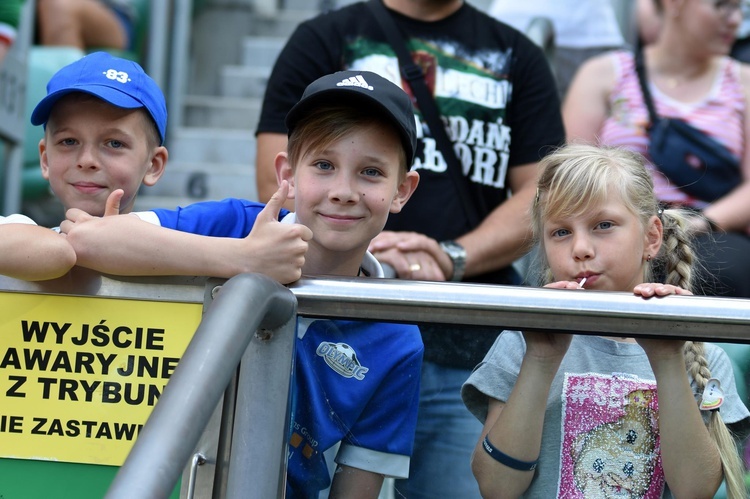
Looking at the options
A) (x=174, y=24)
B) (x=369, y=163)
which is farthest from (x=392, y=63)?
(x=174, y=24)

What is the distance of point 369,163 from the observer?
2.29 meters

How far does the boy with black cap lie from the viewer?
6.27 feet

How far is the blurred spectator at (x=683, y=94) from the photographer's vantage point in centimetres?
366

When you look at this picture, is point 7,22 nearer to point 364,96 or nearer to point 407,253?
point 407,253

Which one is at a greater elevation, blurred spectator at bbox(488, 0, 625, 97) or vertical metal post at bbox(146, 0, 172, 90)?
vertical metal post at bbox(146, 0, 172, 90)

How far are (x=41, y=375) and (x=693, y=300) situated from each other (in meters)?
1.07

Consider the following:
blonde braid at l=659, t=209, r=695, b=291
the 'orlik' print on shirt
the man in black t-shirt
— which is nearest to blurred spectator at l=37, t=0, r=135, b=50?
the man in black t-shirt

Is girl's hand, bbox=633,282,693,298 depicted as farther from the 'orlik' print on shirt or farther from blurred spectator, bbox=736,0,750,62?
blurred spectator, bbox=736,0,750,62

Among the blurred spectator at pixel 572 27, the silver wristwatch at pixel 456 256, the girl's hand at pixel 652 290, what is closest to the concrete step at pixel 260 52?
the blurred spectator at pixel 572 27

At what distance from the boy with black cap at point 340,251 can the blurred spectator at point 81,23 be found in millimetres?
3646

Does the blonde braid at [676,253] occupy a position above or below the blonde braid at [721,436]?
above

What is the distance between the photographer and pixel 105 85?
2.46 metres

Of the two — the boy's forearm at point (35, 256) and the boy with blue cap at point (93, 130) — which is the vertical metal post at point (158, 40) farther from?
the boy's forearm at point (35, 256)

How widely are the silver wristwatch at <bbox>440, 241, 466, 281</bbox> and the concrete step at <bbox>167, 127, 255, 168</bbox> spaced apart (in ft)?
8.61
